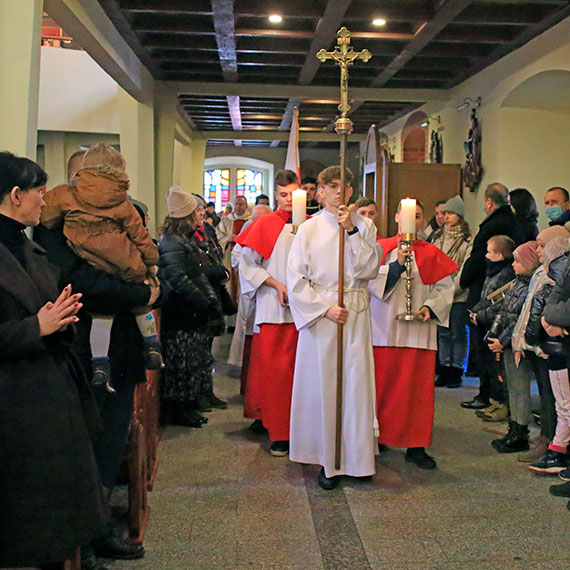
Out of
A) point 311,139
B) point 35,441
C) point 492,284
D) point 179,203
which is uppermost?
point 311,139

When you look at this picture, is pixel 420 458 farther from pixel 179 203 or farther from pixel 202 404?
pixel 179 203

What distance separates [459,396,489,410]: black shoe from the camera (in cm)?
569

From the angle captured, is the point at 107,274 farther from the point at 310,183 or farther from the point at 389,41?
the point at 389,41

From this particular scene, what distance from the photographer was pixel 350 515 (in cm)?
351

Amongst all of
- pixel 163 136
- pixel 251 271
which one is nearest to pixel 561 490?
pixel 251 271

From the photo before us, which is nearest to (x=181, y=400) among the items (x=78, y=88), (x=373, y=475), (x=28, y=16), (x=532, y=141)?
(x=373, y=475)

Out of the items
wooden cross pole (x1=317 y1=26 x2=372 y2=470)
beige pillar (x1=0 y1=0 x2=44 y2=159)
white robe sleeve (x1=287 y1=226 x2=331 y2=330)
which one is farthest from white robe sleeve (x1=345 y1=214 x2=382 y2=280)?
beige pillar (x1=0 y1=0 x2=44 y2=159)

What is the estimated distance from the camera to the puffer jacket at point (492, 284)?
517 centimetres

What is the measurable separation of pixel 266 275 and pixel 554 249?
1756 millimetres

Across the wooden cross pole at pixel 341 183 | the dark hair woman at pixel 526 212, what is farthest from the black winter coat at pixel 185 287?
the dark hair woman at pixel 526 212

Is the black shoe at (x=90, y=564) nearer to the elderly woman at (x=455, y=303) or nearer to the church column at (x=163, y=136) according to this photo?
the elderly woman at (x=455, y=303)

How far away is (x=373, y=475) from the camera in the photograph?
13.2 feet

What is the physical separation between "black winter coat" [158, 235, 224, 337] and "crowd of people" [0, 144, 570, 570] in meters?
0.01

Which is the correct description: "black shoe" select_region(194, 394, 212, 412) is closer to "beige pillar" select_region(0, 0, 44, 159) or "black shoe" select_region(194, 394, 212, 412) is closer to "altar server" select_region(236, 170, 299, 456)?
"altar server" select_region(236, 170, 299, 456)
